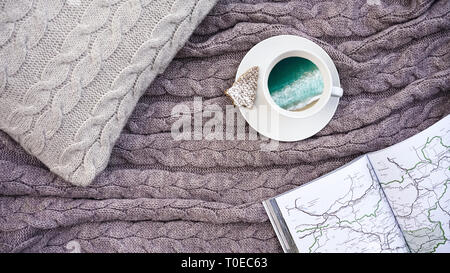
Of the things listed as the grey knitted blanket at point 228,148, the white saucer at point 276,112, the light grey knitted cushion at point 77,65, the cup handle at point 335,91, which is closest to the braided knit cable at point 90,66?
the light grey knitted cushion at point 77,65

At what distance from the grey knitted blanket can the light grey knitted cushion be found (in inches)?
3.8

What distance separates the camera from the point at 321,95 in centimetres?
82

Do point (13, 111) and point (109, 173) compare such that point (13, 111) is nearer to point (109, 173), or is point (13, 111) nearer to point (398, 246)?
point (109, 173)

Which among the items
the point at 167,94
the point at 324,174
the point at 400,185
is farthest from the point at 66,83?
the point at 400,185

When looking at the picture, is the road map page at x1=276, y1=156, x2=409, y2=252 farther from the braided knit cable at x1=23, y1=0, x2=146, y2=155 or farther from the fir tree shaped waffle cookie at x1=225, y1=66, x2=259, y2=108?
the braided knit cable at x1=23, y1=0, x2=146, y2=155

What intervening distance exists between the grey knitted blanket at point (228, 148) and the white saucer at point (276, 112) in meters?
0.03

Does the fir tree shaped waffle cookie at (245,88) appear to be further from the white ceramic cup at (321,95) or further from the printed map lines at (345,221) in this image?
the printed map lines at (345,221)

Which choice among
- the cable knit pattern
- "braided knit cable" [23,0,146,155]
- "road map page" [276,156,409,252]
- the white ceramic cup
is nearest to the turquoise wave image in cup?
the white ceramic cup

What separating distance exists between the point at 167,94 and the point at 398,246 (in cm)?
66

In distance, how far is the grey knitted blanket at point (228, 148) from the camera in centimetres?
89

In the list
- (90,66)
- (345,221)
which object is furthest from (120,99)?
(345,221)

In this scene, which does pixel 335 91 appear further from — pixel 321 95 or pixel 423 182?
pixel 423 182

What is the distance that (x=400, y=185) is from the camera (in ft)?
2.83

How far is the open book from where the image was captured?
2.81 ft
